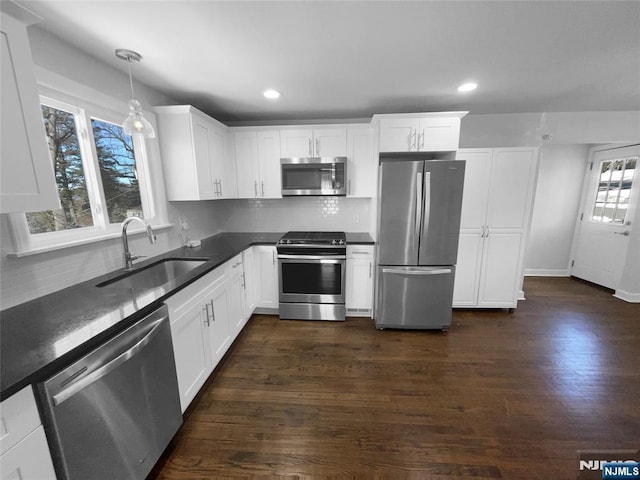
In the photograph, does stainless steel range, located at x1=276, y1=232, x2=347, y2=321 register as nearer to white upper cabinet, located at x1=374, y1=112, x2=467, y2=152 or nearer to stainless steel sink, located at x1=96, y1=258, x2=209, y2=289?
stainless steel sink, located at x1=96, y1=258, x2=209, y2=289

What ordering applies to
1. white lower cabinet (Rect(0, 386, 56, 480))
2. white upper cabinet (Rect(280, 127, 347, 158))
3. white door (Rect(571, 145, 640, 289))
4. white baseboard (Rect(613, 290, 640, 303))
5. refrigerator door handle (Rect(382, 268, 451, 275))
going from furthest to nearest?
white door (Rect(571, 145, 640, 289)), white baseboard (Rect(613, 290, 640, 303)), white upper cabinet (Rect(280, 127, 347, 158)), refrigerator door handle (Rect(382, 268, 451, 275)), white lower cabinet (Rect(0, 386, 56, 480))

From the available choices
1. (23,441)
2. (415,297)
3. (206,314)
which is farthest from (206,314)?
(415,297)

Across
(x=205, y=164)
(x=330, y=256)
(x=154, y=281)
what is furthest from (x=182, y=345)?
(x=205, y=164)

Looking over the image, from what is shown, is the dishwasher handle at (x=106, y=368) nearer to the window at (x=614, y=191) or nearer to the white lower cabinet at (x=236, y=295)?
the white lower cabinet at (x=236, y=295)

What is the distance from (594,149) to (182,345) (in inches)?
242

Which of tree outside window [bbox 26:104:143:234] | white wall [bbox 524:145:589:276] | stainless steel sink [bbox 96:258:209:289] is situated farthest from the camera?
white wall [bbox 524:145:589:276]

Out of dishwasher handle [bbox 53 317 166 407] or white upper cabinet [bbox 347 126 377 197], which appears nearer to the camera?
dishwasher handle [bbox 53 317 166 407]

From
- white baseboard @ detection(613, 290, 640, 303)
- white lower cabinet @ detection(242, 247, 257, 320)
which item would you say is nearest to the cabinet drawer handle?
white lower cabinet @ detection(242, 247, 257, 320)

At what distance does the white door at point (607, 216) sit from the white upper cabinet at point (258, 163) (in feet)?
16.1

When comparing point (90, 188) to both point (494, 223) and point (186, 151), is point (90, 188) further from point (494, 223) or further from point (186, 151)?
point (494, 223)

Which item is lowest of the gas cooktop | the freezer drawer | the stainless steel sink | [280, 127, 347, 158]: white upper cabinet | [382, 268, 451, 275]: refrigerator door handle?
the freezer drawer

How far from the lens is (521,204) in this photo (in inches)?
111

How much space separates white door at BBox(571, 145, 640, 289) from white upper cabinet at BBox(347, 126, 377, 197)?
3715mm

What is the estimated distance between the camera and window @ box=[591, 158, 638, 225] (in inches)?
136
